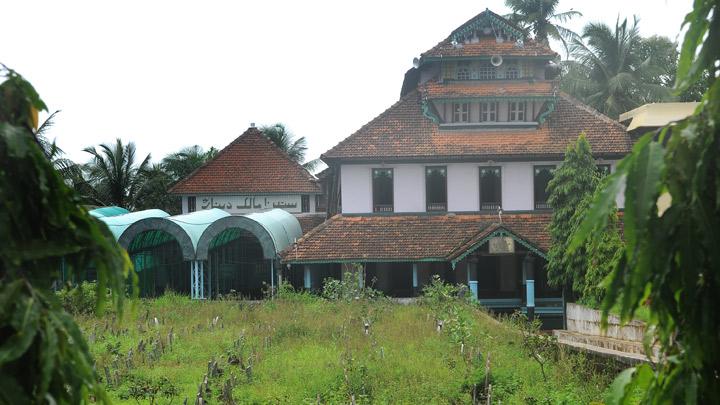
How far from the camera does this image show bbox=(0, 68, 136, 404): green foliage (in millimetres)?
2545

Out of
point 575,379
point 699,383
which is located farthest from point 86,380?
point 575,379

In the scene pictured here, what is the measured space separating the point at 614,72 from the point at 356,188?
20.8 m

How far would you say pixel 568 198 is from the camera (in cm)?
2064

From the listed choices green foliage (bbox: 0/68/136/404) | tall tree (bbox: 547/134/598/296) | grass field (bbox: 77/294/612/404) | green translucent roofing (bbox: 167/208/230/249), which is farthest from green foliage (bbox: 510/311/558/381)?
green translucent roofing (bbox: 167/208/230/249)

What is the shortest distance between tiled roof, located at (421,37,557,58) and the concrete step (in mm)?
14648

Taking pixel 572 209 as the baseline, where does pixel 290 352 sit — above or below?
below

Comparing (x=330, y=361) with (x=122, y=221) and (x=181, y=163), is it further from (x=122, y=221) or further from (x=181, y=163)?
(x=181, y=163)

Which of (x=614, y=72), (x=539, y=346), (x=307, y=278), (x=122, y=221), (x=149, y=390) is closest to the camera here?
(x=149, y=390)

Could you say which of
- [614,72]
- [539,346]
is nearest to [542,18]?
[614,72]

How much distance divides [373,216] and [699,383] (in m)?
23.2

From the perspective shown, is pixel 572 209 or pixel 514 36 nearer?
pixel 572 209

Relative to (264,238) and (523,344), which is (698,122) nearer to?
(523,344)

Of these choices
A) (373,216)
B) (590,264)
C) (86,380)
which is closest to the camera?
(86,380)

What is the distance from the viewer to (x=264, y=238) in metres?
23.9
